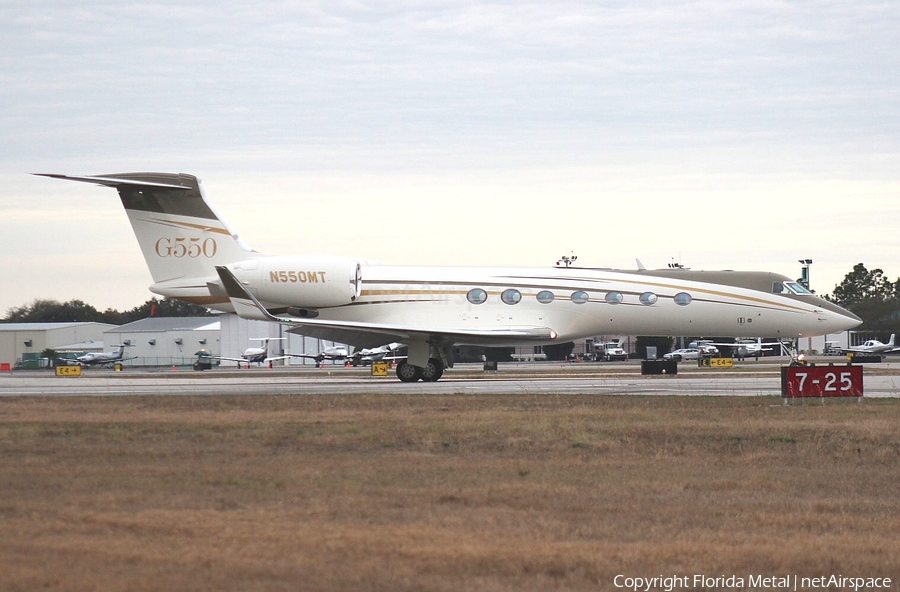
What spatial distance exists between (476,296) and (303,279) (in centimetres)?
506

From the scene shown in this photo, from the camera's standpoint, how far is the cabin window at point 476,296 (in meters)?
30.4

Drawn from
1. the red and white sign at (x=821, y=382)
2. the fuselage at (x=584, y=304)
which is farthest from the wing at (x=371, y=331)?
the red and white sign at (x=821, y=382)

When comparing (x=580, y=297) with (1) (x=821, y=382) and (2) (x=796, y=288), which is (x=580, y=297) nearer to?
(2) (x=796, y=288)

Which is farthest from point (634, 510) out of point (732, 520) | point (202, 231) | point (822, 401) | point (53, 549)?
point (202, 231)

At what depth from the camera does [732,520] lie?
353 inches

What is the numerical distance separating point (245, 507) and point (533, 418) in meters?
8.42

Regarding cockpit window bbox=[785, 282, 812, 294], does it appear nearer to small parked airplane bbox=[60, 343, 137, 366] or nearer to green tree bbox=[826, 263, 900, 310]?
small parked airplane bbox=[60, 343, 137, 366]

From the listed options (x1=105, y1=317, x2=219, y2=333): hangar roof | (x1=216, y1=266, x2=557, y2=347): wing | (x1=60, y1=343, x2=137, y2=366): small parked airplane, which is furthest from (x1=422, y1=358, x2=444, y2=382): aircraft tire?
(x1=105, y1=317, x2=219, y2=333): hangar roof

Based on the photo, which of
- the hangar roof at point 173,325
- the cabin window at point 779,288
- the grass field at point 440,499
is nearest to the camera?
the grass field at point 440,499

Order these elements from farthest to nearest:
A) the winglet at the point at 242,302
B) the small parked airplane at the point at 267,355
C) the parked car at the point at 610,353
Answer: the parked car at the point at 610,353, the small parked airplane at the point at 267,355, the winglet at the point at 242,302

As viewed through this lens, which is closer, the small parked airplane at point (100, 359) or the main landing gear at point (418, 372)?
the main landing gear at point (418, 372)

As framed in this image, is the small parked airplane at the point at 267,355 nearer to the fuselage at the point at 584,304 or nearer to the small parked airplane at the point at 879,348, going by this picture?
the small parked airplane at the point at 879,348

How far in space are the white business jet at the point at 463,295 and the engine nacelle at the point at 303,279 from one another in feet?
0.10

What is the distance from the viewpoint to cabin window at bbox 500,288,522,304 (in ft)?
99.7
